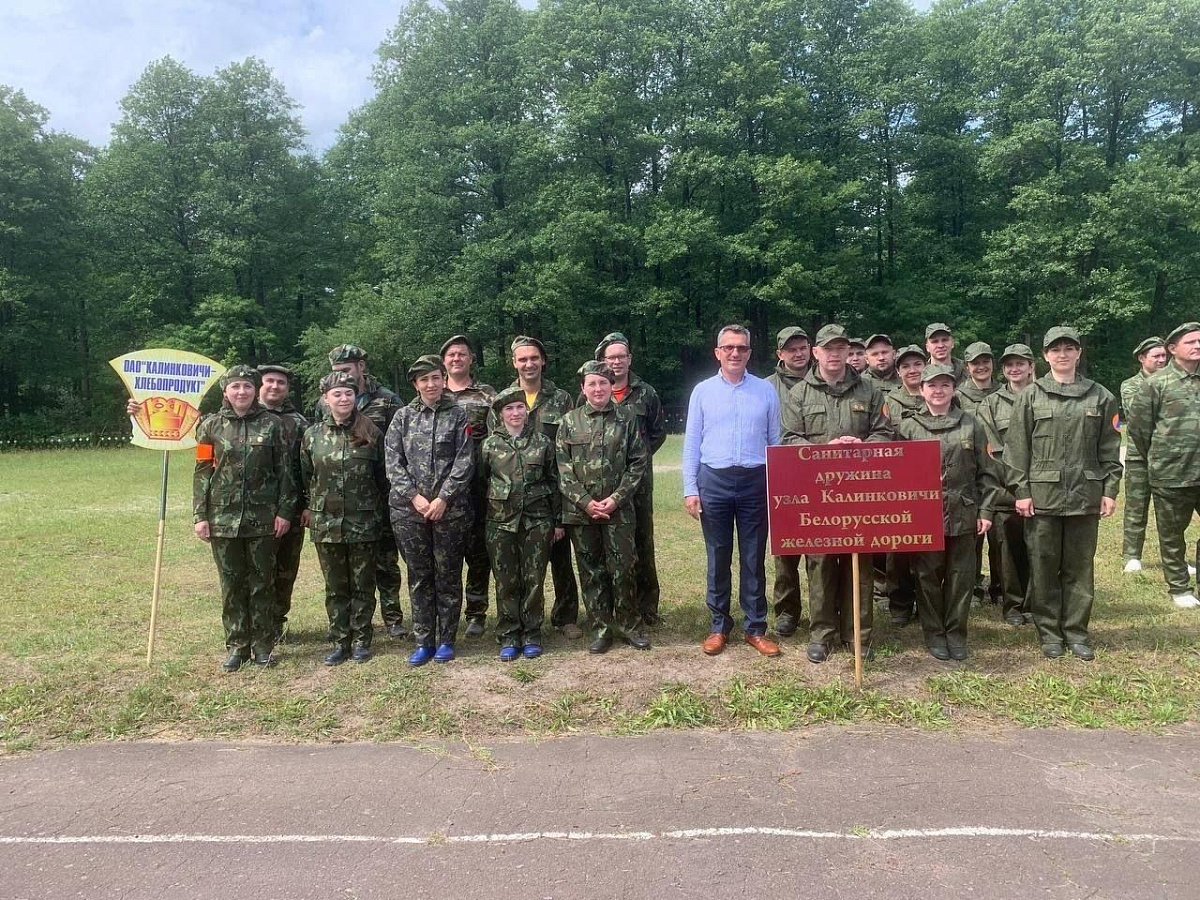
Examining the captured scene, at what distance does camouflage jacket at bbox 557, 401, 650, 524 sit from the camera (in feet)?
17.9

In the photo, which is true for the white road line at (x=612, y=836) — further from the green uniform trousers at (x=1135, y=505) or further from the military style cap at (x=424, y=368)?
the green uniform trousers at (x=1135, y=505)

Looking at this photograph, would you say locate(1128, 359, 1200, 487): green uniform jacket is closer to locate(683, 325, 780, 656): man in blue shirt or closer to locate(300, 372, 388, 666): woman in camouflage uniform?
locate(683, 325, 780, 656): man in blue shirt

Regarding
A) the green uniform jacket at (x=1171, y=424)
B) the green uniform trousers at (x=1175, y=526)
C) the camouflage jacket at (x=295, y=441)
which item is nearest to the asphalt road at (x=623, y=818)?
the camouflage jacket at (x=295, y=441)

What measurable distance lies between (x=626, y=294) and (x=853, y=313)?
999cm

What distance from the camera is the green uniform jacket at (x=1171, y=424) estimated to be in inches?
252

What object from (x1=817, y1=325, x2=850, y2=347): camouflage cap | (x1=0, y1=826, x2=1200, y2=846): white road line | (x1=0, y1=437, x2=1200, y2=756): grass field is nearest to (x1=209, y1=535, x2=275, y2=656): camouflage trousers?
(x1=0, y1=437, x2=1200, y2=756): grass field

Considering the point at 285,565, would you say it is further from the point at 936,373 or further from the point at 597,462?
the point at 936,373

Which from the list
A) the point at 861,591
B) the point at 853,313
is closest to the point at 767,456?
the point at 861,591

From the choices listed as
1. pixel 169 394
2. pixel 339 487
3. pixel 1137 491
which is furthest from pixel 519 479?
pixel 1137 491

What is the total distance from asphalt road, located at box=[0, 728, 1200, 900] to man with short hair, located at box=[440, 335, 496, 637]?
6.34 ft

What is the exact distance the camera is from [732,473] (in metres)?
5.41

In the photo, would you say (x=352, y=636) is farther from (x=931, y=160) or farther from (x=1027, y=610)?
(x=931, y=160)

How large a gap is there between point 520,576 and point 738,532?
160 cm

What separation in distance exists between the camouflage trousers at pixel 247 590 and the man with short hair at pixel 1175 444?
7271 mm
